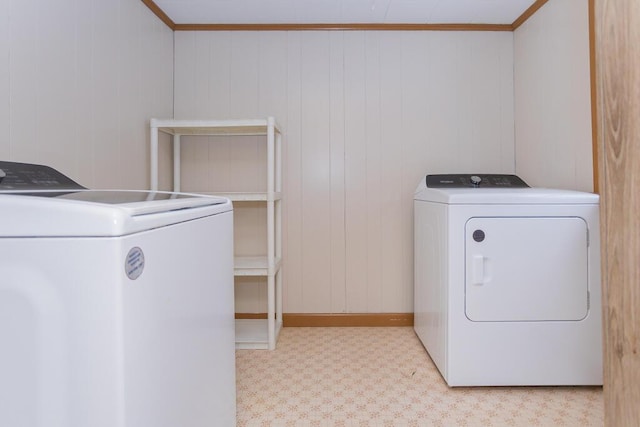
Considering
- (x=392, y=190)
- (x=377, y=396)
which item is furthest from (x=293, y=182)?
(x=377, y=396)

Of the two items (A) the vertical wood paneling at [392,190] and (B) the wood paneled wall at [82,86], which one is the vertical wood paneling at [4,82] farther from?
(A) the vertical wood paneling at [392,190]

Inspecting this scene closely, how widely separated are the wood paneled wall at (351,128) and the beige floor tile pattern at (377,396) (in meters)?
0.57

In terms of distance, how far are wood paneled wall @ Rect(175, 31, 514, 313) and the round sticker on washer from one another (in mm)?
1936

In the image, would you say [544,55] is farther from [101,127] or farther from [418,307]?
[101,127]

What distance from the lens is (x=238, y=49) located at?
260 centimetres

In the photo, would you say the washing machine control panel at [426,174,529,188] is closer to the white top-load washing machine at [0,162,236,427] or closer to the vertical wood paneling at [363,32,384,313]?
the vertical wood paneling at [363,32,384,313]

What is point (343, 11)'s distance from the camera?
94.7 inches

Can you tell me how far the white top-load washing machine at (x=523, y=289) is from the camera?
67.9 inches

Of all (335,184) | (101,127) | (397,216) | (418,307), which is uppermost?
(101,127)

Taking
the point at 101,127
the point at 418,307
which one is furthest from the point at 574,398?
the point at 101,127

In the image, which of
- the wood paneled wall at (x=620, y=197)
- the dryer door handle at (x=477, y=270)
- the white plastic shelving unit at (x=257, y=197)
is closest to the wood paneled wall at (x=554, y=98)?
the dryer door handle at (x=477, y=270)

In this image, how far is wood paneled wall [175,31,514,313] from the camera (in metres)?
2.61

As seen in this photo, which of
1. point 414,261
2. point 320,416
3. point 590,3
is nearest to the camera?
point 320,416

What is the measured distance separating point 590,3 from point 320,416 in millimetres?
2240
